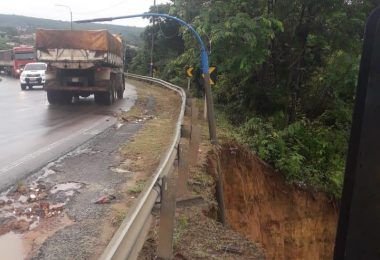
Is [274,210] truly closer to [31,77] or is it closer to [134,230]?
[134,230]

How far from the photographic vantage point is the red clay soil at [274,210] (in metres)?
11.5

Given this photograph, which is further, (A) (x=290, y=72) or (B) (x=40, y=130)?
(A) (x=290, y=72)

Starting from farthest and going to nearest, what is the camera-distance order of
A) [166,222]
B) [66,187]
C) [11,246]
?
[66,187], [11,246], [166,222]

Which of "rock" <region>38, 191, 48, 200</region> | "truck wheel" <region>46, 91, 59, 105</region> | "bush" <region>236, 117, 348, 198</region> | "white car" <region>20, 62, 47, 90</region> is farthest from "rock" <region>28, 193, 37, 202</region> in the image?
"white car" <region>20, 62, 47, 90</region>

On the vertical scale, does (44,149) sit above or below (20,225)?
below

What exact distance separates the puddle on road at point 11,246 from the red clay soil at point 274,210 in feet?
20.5

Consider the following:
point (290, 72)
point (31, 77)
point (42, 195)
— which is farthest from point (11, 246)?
point (31, 77)

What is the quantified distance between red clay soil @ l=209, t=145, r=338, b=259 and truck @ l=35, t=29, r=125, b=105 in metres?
9.24

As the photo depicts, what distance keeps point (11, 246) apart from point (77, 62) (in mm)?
15319

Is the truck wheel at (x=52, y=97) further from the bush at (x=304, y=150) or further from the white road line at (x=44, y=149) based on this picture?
the bush at (x=304, y=150)

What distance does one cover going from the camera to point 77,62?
19.5m

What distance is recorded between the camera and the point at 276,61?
18703 mm

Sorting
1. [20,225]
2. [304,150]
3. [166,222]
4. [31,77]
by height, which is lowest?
[304,150]

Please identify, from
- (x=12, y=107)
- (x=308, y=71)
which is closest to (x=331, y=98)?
(x=308, y=71)
